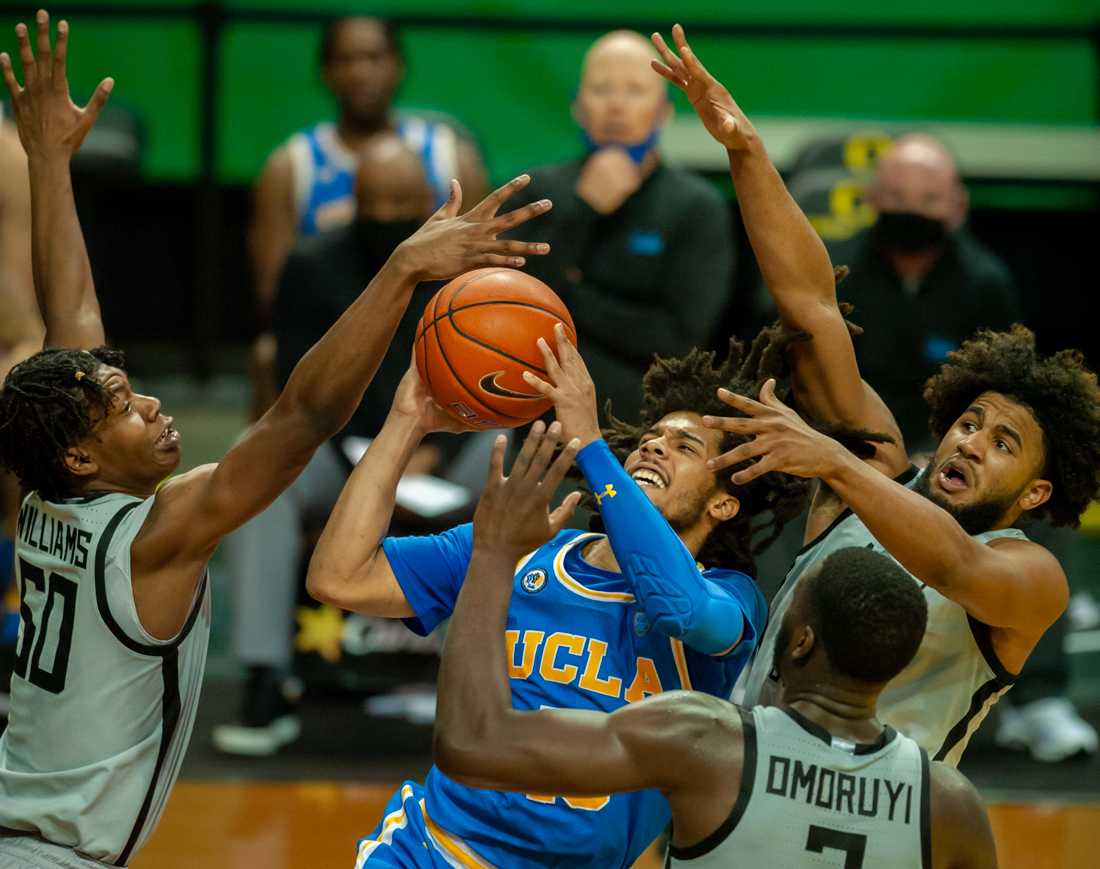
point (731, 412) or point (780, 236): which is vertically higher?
point (780, 236)

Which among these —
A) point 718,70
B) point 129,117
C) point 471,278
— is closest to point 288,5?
point 129,117

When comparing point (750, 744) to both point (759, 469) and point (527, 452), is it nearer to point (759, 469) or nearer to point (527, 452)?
point (759, 469)

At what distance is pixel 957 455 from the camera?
376 cm

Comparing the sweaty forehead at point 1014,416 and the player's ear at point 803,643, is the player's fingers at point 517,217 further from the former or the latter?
the sweaty forehead at point 1014,416

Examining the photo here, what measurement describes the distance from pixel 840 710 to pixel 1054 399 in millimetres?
1148

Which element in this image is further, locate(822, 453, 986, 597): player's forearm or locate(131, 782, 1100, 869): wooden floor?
locate(131, 782, 1100, 869): wooden floor

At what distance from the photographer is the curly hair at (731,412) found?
3.78 metres

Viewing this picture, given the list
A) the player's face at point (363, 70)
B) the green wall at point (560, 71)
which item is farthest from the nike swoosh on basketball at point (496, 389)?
the green wall at point (560, 71)

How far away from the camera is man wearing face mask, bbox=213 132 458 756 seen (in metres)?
6.50

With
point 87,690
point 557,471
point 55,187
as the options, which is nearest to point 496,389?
point 557,471

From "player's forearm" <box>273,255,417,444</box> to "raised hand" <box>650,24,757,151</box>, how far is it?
31.2 inches

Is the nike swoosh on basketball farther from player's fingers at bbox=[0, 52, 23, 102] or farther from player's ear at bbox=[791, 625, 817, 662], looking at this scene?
player's fingers at bbox=[0, 52, 23, 102]

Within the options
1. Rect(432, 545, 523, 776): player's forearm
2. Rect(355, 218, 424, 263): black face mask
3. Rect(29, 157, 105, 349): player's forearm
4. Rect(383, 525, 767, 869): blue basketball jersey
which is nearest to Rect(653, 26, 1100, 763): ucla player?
Rect(383, 525, 767, 869): blue basketball jersey

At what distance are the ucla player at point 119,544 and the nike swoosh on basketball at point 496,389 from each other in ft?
0.75
